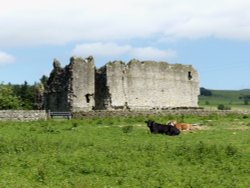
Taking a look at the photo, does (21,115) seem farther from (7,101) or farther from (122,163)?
(7,101)

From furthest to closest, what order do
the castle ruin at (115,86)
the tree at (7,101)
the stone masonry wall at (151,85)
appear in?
the tree at (7,101) < the stone masonry wall at (151,85) < the castle ruin at (115,86)

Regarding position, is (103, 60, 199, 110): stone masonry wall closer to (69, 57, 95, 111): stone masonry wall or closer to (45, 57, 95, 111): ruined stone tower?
(69, 57, 95, 111): stone masonry wall

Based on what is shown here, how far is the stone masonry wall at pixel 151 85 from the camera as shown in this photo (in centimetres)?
5022

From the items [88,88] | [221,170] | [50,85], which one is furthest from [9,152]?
[50,85]

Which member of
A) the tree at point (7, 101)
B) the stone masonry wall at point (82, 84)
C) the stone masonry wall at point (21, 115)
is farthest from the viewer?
the tree at point (7, 101)

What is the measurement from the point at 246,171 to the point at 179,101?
41.1 meters

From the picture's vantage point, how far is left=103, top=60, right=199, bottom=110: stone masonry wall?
50.2 m

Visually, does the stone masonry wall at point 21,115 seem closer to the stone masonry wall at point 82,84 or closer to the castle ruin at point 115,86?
the stone masonry wall at point 82,84

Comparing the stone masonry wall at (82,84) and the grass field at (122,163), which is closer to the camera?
the grass field at (122,163)

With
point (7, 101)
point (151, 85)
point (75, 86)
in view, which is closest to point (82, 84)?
point (75, 86)

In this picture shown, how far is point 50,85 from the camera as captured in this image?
5306cm

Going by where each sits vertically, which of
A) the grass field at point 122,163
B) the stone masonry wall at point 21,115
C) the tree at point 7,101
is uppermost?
the tree at point 7,101

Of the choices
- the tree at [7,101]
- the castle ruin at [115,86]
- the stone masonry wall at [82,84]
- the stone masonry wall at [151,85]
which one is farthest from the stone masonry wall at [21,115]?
the tree at [7,101]

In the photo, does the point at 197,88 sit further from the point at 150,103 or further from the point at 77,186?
the point at 77,186
